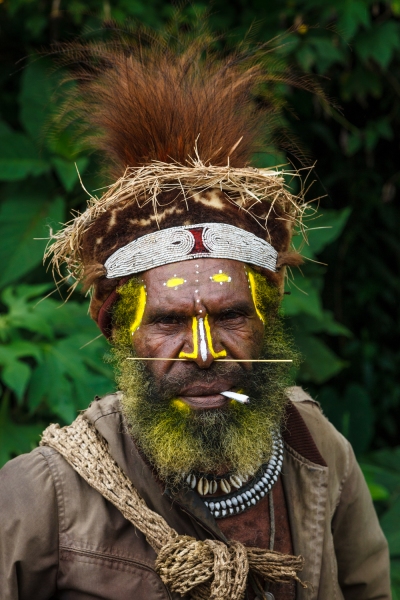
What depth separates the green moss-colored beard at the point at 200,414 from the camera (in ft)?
6.62

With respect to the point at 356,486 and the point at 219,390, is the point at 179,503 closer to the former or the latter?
→ the point at 219,390

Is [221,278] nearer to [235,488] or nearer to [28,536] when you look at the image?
[235,488]

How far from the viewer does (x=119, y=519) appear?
6.53ft

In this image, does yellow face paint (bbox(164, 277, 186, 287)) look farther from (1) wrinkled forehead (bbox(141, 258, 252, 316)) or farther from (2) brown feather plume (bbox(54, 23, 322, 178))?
(2) brown feather plume (bbox(54, 23, 322, 178))

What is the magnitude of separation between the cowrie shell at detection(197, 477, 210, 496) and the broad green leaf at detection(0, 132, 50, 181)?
1.97 metres

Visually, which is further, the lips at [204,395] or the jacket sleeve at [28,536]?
the lips at [204,395]

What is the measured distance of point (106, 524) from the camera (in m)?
1.96

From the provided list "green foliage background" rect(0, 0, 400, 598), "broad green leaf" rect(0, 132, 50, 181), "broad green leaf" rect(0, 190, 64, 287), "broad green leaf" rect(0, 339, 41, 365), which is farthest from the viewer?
"broad green leaf" rect(0, 132, 50, 181)

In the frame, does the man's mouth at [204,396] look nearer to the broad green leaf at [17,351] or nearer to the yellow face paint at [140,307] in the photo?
the yellow face paint at [140,307]

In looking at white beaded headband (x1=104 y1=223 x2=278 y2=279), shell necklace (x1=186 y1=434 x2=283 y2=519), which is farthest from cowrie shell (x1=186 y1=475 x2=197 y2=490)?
white beaded headband (x1=104 y1=223 x2=278 y2=279)

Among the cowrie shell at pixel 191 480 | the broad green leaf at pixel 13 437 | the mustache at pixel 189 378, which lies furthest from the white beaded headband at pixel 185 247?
the broad green leaf at pixel 13 437

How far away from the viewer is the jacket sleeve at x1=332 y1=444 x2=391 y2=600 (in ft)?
7.86

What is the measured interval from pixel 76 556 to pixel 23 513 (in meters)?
0.17

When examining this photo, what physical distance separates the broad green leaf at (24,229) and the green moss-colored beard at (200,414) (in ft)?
4.46
